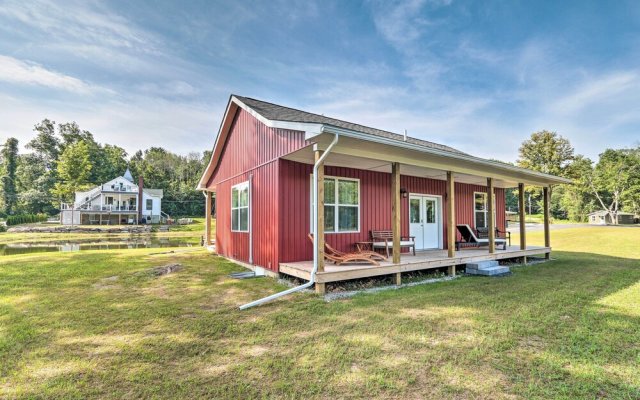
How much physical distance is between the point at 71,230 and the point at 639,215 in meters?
62.4

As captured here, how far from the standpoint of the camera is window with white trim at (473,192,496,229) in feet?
37.9

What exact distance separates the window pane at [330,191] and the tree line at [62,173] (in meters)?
40.5

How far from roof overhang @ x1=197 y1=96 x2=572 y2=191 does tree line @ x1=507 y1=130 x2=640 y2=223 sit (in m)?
30.6

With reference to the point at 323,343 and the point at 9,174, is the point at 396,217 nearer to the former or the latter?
the point at 323,343

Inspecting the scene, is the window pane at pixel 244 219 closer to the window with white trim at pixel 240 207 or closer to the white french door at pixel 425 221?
the window with white trim at pixel 240 207

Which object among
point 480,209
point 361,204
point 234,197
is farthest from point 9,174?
point 480,209

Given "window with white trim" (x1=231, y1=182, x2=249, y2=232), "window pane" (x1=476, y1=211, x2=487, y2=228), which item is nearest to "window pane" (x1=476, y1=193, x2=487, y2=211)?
"window pane" (x1=476, y1=211, x2=487, y2=228)

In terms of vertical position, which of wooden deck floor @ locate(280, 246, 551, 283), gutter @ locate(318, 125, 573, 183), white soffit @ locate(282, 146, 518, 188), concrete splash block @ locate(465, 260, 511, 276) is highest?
gutter @ locate(318, 125, 573, 183)

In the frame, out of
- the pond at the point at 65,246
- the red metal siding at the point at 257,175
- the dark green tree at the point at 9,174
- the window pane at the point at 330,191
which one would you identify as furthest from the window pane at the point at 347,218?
the dark green tree at the point at 9,174

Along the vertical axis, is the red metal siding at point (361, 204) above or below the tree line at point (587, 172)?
below

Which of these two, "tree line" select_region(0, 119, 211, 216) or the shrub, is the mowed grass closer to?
the shrub

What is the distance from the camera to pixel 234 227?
955 centimetres

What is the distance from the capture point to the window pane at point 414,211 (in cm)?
950

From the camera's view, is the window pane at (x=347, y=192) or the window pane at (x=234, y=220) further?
the window pane at (x=234, y=220)
